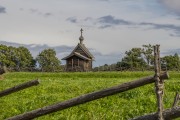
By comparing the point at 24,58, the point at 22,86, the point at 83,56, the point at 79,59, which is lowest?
the point at 22,86

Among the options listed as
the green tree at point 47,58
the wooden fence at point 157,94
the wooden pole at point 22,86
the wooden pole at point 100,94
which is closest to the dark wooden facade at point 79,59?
the green tree at point 47,58

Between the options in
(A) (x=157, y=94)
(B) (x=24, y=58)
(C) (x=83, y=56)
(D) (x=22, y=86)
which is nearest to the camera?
(A) (x=157, y=94)

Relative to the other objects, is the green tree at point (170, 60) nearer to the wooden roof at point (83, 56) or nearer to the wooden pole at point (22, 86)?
the wooden roof at point (83, 56)

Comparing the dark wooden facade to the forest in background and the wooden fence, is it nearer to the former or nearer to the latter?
the forest in background

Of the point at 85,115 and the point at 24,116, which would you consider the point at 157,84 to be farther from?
the point at 85,115

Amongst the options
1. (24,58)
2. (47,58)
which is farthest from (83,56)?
(47,58)

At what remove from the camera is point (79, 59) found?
89.6m

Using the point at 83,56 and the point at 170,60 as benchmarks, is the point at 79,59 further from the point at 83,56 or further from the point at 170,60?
the point at 170,60

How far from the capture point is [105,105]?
18750 mm

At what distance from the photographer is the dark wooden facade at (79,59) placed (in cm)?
8844

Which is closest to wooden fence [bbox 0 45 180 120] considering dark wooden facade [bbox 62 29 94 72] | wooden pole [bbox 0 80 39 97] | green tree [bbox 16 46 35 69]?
wooden pole [bbox 0 80 39 97]

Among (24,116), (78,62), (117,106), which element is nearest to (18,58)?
(78,62)

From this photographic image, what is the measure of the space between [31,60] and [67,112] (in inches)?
5269

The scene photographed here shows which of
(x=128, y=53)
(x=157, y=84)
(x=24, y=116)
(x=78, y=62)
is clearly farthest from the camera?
(x=128, y=53)
